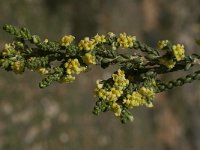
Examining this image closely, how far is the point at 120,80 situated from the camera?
3320mm

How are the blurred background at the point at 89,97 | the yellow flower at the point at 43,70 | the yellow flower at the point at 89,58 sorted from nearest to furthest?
the yellow flower at the point at 89,58
the yellow flower at the point at 43,70
the blurred background at the point at 89,97

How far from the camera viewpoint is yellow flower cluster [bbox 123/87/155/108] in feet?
10.9

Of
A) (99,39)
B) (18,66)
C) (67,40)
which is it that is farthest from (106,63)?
(18,66)

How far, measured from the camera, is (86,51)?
3334mm

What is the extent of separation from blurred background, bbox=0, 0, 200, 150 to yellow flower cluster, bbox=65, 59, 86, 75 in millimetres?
6317

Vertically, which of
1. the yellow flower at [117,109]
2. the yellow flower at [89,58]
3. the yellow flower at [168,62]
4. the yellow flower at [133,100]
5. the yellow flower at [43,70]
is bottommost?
the yellow flower at [117,109]

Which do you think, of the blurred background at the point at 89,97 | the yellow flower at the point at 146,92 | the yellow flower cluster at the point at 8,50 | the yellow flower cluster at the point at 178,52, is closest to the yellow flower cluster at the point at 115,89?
the yellow flower at the point at 146,92

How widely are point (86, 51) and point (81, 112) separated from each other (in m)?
7.83

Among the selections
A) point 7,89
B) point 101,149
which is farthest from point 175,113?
point 7,89

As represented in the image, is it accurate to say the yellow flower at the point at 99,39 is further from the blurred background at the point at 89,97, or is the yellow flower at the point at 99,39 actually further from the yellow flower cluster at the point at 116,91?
the blurred background at the point at 89,97

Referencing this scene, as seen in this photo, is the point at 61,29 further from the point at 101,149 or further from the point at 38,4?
the point at 101,149

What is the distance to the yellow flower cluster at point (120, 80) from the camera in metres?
3.32

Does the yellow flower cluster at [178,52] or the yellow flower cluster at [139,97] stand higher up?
the yellow flower cluster at [178,52]

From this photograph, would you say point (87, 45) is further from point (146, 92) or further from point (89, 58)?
point (146, 92)
